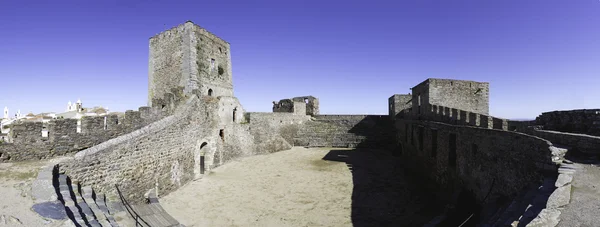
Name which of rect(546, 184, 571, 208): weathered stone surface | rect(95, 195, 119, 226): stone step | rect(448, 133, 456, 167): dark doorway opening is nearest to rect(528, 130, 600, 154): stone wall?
rect(546, 184, 571, 208): weathered stone surface

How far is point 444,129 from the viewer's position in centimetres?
1080

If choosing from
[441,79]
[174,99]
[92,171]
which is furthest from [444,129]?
[174,99]

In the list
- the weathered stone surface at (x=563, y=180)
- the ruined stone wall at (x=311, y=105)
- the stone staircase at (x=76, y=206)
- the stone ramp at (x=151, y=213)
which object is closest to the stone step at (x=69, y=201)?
the stone staircase at (x=76, y=206)

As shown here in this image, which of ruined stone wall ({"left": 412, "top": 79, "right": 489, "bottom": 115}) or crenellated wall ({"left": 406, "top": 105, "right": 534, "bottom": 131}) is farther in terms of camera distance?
ruined stone wall ({"left": 412, "top": 79, "right": 489, "bottom": 115})

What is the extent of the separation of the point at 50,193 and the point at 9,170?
10.2ft

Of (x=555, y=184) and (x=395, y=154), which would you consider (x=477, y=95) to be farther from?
(x=555, y=184)

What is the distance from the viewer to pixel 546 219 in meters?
3.50

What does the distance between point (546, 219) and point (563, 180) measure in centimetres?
164

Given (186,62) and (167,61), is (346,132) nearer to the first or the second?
(186,62)

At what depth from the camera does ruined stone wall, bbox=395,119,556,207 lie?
226 inches

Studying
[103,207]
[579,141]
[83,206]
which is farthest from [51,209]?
[579,141]

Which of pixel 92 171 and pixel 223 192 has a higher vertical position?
pixel 92 171

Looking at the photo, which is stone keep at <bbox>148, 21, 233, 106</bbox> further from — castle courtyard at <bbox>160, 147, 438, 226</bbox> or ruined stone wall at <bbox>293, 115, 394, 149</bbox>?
ruined stone wall at <bbox>293, 115, 394, 149</bbox>

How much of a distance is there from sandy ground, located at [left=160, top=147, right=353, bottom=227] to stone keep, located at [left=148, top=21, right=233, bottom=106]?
563cm
